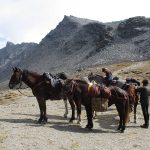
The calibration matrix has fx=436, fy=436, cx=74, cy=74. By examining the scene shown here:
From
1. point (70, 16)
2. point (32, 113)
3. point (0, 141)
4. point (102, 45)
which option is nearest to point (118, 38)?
point (102, 45)

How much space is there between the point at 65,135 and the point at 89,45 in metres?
109

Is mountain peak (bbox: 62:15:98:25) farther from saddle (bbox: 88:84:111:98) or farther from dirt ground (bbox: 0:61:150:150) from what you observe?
saddle (bbox: 88:84:111:98)

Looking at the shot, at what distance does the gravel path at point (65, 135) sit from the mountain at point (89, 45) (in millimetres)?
65813

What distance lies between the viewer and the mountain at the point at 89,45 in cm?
10023

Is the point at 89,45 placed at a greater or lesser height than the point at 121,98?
greater

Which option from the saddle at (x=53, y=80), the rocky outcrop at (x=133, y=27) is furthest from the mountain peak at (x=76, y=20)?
the saddle at (x=53, y=80)

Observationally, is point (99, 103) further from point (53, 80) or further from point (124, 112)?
point (53, 80)

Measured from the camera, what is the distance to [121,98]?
20.3 metres

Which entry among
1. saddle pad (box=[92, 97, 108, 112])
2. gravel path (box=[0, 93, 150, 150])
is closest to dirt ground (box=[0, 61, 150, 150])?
gravel path (box=[0, 93, 150, 150])

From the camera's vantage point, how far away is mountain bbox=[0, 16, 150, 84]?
329 ft

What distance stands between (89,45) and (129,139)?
109m

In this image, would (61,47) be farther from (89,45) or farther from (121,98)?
(121,98)

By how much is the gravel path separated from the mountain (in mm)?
65813

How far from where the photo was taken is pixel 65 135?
61.8 ft
